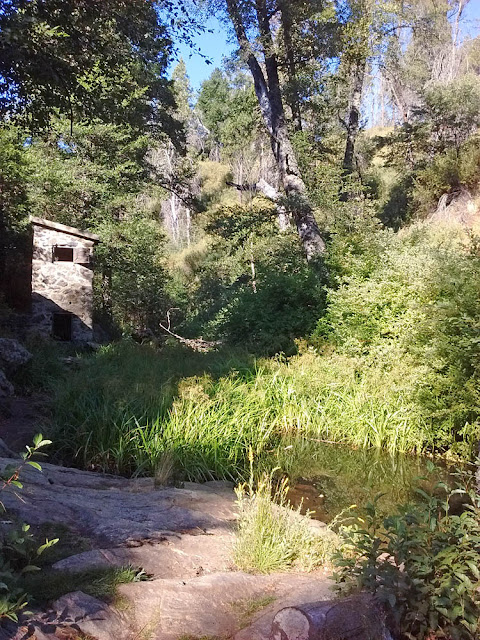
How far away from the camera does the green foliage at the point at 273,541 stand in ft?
11.7

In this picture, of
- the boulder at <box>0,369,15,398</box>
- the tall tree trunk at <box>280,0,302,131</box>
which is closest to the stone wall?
the boulder at <box>0,369,15,398</box>

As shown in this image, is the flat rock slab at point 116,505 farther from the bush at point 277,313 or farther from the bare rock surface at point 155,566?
the bush at point 277,313

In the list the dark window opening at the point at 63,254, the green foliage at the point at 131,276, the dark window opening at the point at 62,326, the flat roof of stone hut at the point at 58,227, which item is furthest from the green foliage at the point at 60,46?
the green foliage at the point at 131,276

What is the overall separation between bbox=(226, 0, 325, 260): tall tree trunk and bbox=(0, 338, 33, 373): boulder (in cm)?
739

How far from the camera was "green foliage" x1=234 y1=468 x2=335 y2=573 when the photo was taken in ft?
11.7

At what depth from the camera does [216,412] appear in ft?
22.9

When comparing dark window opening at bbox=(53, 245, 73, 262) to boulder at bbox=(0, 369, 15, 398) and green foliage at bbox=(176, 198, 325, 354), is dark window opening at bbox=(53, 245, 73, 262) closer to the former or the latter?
green foliage at bbox=(176, 198, 325, 354)

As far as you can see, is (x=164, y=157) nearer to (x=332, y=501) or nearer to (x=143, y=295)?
(x=143, y=295)

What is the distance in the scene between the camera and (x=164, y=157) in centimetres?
3481

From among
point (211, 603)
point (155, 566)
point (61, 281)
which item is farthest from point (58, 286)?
point (211, 603)

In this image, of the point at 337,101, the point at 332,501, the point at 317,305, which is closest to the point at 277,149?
the point at 317,305

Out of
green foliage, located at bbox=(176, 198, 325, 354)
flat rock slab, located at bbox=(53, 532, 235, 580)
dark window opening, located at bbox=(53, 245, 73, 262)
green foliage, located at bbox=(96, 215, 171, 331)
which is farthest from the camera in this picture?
green foliage, located at bbox=(96, 215, 171, 331)

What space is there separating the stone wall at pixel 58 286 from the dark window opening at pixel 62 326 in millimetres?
289

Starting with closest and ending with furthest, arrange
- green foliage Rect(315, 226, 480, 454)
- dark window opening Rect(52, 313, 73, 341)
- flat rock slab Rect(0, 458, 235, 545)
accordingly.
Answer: flat rock slab Rect(0, 458, 235, 545) < green foliage Rect(315, 226, 480, 454) < dark window opening Rect(52, 313, 73, 341)
